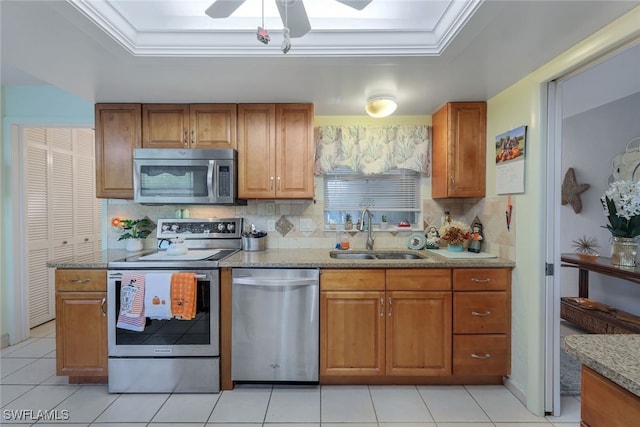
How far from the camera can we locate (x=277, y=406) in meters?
2.01

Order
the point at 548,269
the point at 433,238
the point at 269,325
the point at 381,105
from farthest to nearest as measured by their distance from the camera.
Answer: the point at 433,238, the point at 381,105, the point at 269,325, the point at 548,269

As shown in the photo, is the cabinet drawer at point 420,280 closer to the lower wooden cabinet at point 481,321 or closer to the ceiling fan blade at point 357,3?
the lower wooden cabinet at point 481,321

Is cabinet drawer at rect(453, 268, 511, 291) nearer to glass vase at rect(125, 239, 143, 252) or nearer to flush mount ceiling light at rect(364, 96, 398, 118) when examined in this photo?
flush mount ceiling light at rect(364, 96, 398, 118)

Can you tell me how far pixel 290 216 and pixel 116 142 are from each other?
160cm

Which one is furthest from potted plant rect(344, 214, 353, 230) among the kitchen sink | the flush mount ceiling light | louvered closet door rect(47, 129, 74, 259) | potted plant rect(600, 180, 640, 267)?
louvered closet door rect(47, 129, 74, 259)

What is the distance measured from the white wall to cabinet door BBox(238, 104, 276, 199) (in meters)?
3.02

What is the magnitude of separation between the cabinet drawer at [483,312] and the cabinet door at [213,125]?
2191 mm

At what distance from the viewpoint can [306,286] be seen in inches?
85.7

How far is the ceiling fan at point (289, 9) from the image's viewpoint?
1.23 m

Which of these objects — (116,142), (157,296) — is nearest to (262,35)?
(157,296)

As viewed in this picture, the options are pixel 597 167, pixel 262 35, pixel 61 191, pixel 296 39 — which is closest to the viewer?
pixel 262 35

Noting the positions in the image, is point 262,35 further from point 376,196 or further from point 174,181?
point 376,196

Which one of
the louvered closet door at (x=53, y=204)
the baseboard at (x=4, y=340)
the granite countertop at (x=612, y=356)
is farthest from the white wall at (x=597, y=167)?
the baseboard at (x=4, y=340)

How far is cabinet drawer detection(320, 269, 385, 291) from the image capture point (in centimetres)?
219
